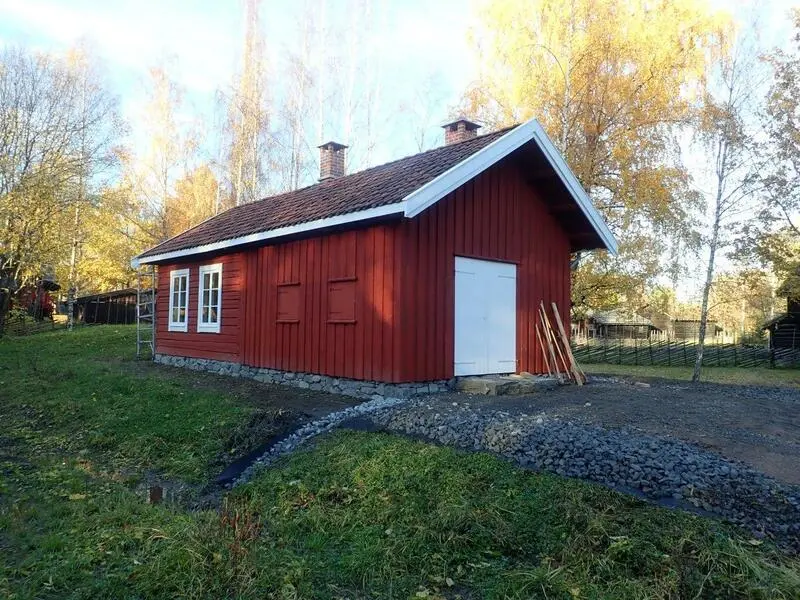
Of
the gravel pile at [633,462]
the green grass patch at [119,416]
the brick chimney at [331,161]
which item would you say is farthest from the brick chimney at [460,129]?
the green grass patch at [119,416]

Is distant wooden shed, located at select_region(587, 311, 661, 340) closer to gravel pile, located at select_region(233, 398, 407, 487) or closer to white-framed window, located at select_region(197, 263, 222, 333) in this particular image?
white-framed window, located at select_region(197, 263, 222, 333)

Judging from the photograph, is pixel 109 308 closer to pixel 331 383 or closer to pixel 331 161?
pixel 331 161

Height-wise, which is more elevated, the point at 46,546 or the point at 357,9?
the point at 357,9

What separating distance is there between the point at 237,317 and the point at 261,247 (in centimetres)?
178

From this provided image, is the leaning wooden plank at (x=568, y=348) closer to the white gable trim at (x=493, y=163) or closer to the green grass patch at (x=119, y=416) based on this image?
the white gable trim at (x=493, y=163)

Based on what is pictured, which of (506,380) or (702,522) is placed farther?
(506,380)

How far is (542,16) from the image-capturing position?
59.8ft

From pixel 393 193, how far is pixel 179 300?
8865 mm

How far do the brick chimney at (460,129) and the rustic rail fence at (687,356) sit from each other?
1839cm

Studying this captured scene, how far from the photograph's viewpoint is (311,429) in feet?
23.2

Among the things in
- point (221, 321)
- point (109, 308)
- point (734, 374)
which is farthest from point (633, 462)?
point (109, 308)

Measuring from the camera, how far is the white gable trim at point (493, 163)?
8.05 m

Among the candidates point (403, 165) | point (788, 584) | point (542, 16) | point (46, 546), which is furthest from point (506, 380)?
point (542, 16)

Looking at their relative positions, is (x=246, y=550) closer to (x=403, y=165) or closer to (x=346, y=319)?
(x=346, y=319)
